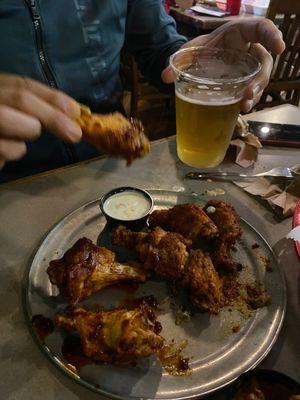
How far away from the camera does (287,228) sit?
1.19 metres

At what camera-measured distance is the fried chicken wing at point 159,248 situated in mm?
951

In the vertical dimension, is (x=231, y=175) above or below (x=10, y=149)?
below

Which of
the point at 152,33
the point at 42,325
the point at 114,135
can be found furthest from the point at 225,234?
the point at 152,33

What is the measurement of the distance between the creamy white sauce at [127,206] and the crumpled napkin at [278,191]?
1.29ft

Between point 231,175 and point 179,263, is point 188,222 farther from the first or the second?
point 231,175

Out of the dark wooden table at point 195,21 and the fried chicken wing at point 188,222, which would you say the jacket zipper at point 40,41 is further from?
the dark wooden table at point 195,21

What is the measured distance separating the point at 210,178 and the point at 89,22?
0.74m

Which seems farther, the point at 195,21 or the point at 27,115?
the point at 195,21

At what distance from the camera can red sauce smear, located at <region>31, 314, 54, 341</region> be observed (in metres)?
0.85

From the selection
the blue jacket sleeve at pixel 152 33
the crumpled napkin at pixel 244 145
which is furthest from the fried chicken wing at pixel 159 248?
the blue jacket sleeve at pixel 152 33

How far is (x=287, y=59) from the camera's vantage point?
3.31m

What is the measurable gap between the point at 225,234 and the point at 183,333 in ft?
1.02

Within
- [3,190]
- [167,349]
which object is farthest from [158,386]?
[3,190]

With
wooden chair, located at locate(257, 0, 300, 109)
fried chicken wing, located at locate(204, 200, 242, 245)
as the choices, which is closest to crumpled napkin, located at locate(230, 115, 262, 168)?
fried chicken wing, located at locate(204, 200, 242, 245)
